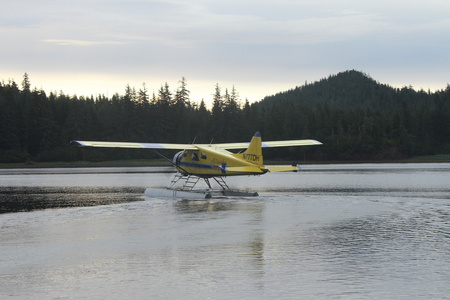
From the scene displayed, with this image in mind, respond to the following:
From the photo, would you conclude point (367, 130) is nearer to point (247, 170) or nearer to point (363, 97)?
point (247, 170)

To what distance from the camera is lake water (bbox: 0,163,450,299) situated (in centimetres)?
864

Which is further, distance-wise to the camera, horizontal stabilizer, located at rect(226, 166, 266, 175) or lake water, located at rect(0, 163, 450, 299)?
horizontal stabilizer, located at rect(226, 166, 266, 175)

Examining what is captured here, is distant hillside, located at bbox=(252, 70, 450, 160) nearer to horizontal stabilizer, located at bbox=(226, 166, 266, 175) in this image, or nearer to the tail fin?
the tail fin

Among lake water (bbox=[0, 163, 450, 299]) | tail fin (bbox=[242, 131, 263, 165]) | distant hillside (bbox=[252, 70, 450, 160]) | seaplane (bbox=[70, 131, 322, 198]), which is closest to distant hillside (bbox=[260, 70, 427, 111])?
distant hillside (bbox=[252, 70, 450, 160])

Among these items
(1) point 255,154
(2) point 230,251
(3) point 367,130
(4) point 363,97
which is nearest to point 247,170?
(1) point 255,154

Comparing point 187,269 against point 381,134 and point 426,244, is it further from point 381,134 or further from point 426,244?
point 381,134

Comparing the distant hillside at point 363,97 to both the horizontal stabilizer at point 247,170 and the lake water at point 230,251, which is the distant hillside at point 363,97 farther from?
the lake water at point 230,251

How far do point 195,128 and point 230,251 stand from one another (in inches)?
3796

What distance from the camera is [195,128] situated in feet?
353

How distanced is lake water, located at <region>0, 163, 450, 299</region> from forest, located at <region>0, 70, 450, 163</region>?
70.6m

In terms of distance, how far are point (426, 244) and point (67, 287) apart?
745cm

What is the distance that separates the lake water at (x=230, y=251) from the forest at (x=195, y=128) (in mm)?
70570

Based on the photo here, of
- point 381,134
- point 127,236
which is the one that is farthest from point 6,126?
point 127,236

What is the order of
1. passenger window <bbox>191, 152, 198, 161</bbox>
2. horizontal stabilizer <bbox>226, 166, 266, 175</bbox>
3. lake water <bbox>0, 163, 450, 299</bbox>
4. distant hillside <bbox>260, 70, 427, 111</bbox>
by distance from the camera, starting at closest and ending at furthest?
lake water <bbox>0, 163, 450, 299</bbox> → horizontal stabilizer <bbox>226, 166, 266, 175</bbox> → passenger window <bbox>191, 152, 198, 161</bbox> → distant hillside <bbox>260, 70, 427, 111</bbox>
